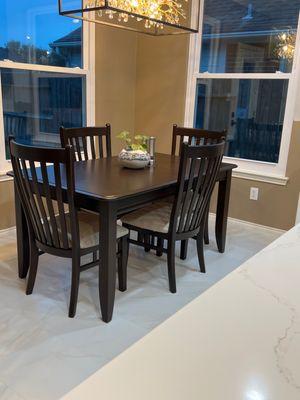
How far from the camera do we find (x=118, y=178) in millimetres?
2479

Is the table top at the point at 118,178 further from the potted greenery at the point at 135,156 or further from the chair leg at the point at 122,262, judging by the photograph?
the chair leg at the point at 122,262

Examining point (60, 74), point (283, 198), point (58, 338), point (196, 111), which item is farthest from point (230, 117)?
point (58, 338)

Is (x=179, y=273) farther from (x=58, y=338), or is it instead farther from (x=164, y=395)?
(x=164, y=395)

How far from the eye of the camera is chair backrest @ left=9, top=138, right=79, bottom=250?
6.56 ft

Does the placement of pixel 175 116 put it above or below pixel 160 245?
above

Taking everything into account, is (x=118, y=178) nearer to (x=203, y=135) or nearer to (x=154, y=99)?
(x=203, y=135)

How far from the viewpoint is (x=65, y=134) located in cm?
302

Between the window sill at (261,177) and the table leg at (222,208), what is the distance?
2.56 ft

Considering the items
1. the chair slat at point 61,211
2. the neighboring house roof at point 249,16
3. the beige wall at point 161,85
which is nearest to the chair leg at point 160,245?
the chair slat at point 61,211

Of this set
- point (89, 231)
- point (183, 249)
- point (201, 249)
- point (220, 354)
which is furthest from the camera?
point (183, 249)

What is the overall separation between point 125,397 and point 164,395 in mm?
58

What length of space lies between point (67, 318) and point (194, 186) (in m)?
1.14

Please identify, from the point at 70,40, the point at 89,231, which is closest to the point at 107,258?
the point at 89,231

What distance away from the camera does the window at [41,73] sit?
10.7 ft
